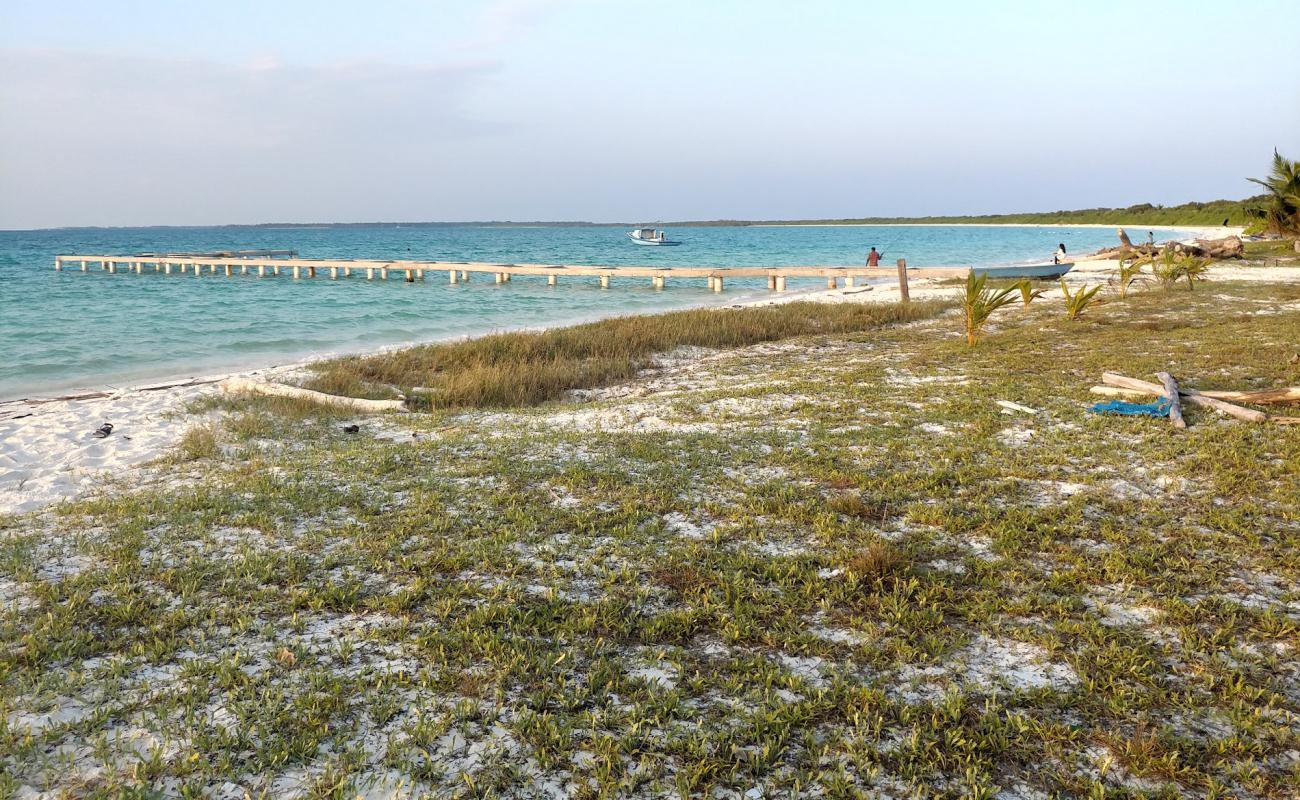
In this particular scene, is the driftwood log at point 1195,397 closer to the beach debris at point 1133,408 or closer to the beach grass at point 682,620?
the beach grass at point 682,620

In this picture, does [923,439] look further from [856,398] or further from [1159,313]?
[1159,313]

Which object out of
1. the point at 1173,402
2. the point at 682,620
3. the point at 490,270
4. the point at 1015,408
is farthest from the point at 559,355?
the point at 490,270

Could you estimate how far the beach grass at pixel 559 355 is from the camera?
1121 cm

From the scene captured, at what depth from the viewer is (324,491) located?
19.9 ft

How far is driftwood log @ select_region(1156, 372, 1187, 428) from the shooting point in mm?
7121

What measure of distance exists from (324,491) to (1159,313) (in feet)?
52.4

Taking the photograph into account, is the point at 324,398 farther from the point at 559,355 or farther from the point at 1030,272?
Result: the point at 1030,272

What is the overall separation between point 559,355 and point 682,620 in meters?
10.2

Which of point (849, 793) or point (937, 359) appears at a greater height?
point (937, 359)

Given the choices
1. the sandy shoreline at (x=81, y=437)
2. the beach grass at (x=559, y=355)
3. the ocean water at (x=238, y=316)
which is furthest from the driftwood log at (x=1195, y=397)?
the ocean water at (x=238, y=316)

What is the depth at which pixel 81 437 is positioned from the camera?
887cm

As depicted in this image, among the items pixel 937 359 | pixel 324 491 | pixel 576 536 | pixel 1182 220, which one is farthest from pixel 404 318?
pixel 1182 220

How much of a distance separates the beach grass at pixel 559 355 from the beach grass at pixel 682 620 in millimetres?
3884

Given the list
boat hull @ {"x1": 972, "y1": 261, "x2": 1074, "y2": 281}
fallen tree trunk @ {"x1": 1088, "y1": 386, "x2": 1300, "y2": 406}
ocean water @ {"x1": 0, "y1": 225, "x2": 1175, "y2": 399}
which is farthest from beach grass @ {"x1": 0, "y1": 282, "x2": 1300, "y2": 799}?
boat hull @ {"x1": 972, "y1": 261, "x2": 1074, "y2": 281}
